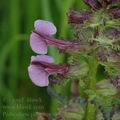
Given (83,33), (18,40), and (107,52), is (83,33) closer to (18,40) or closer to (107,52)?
(107,52)

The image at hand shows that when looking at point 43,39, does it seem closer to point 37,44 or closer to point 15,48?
point 37,44

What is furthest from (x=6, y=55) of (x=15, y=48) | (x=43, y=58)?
(x=43, y=58)

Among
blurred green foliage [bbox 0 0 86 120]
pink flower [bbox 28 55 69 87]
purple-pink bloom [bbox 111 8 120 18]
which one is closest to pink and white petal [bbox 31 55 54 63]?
pink flower [bbox 28 55 69 87]

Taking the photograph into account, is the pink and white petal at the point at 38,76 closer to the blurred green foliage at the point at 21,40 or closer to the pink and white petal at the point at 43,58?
the pink and white petal at the point at 43,58

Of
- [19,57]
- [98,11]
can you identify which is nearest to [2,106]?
[19,57]

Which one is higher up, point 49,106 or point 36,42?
point 36,42

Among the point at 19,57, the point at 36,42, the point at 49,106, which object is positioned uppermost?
the point at 36,42

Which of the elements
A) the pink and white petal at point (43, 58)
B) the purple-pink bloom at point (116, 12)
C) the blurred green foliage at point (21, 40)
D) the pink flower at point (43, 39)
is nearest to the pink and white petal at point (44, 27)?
the pink flower at point (43, 39)

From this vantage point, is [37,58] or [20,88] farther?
[20,88]
